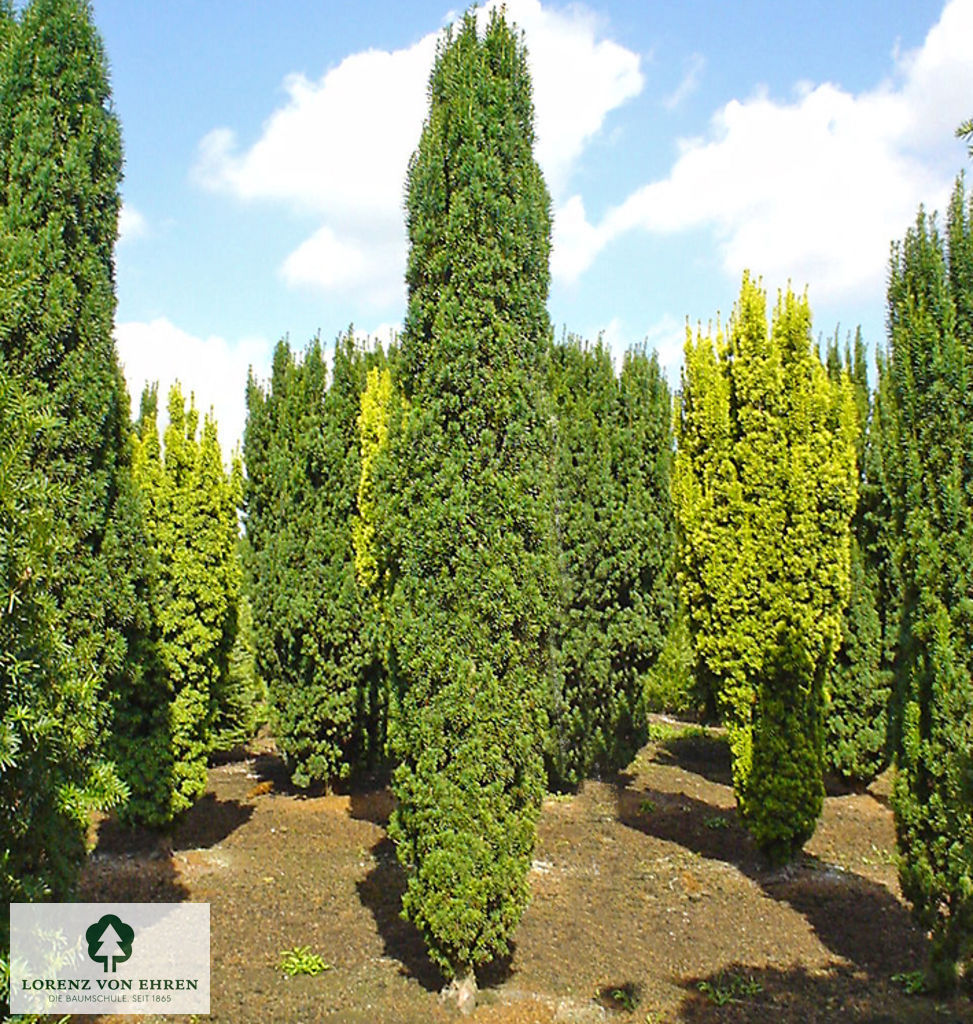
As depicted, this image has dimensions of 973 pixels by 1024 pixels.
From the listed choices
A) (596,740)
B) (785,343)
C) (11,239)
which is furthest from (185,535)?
(785,343)

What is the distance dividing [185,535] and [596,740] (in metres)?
5.57

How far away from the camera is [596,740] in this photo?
1125cm

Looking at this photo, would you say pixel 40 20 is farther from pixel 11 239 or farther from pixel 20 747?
pixel 20 747

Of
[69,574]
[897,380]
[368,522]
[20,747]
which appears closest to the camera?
[20,747]

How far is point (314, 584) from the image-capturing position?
35.5ft

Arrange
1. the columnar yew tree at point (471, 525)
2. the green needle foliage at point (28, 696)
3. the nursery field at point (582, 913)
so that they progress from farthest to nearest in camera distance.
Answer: the nursery field at point (582, 913), the columnar yew tree at point (471, 525), the green needle foliage at point (28, 696)

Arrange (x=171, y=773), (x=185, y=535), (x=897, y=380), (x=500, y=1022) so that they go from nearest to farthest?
1. (x=500, y=1022)
2. (x=897, y=380)
3. (x=171, y=773)
4. (x=185, y=535)

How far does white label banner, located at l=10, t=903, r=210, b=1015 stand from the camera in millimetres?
5477

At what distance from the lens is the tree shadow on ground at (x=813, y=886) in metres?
7.08

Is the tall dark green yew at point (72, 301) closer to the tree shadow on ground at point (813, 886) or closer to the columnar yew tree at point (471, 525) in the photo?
the columnar yew tree at point (471, 525)

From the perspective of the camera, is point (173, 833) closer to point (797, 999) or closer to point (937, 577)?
point (797, 999)

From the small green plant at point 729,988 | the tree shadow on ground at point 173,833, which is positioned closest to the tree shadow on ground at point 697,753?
the small green plant at point 729,988

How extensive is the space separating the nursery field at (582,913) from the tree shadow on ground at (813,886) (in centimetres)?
2

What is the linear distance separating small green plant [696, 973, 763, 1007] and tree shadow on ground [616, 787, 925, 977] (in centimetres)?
103
